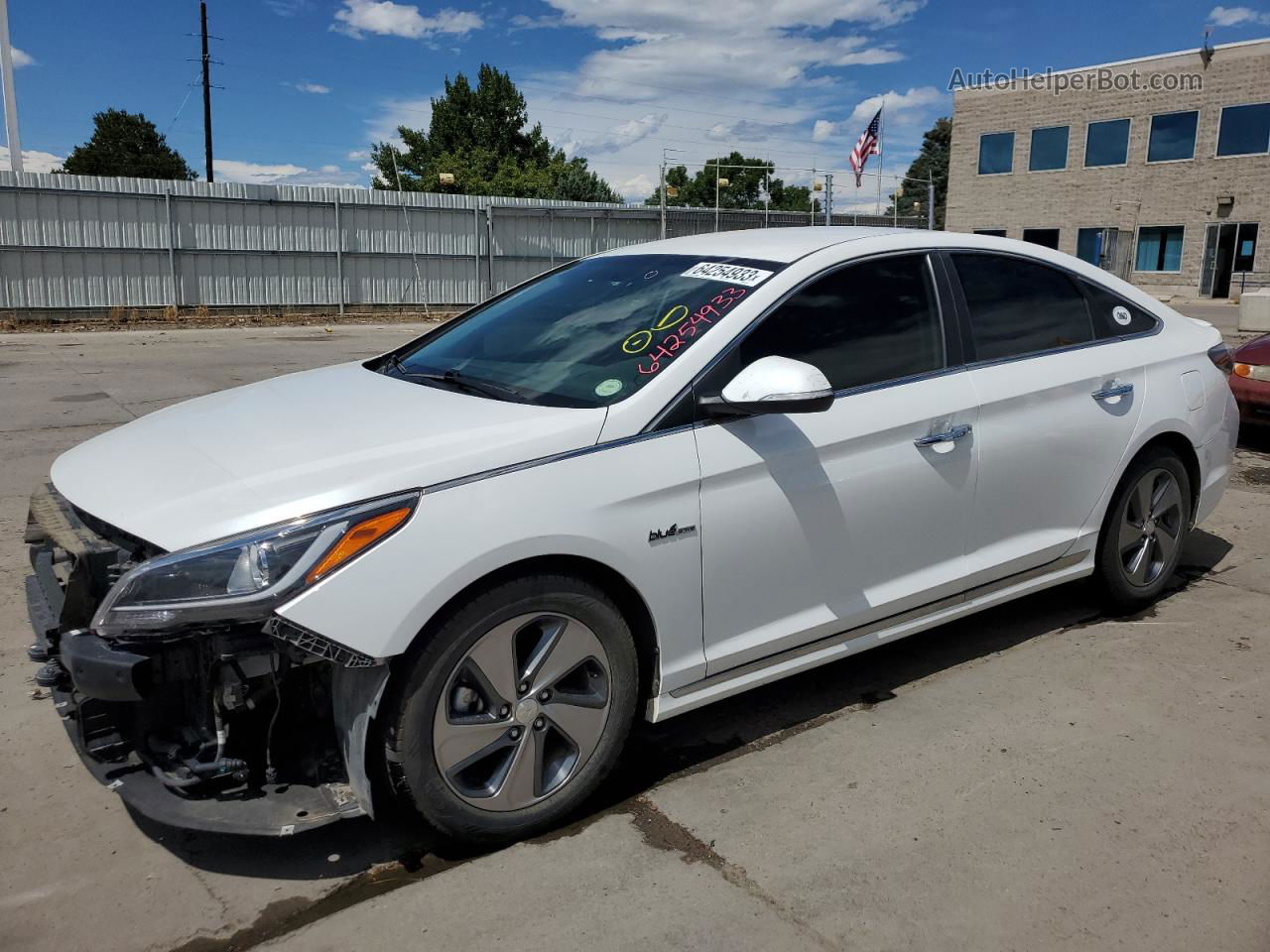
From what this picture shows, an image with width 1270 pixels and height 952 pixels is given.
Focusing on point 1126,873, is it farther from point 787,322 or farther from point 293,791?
point 293,791

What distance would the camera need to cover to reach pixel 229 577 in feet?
7.84

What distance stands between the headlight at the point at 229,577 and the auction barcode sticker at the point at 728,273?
5.22 ft

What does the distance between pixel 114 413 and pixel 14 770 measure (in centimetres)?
716

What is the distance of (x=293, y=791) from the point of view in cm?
260

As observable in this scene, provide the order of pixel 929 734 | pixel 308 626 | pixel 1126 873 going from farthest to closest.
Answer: pixel 929 734 < pixel 1126 873 < pixel 308 626

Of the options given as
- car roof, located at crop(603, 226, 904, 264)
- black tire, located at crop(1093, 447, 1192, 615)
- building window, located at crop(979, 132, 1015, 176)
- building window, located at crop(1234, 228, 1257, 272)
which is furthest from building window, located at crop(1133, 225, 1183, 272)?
car roof, located at crop(603, 226, 904, 264)

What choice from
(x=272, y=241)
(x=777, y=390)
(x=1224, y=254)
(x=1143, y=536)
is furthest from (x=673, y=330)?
(x=1224, y=254)

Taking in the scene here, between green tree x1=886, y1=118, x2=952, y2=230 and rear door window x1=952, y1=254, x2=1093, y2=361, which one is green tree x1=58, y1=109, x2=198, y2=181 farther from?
rear door window x1=952, y1=254, x2=1093, y2=361

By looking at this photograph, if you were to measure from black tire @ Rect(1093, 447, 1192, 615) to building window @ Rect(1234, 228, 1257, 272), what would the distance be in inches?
1452

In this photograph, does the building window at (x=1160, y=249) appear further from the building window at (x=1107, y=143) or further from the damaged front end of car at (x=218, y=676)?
the damaged front end of car at (x=218, y=676)

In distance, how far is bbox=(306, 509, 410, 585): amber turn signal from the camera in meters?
2.42

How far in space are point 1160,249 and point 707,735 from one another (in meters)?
40.3

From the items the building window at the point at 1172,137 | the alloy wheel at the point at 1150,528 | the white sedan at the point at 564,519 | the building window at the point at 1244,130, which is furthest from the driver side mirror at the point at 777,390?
the building window at the point at 1172,137

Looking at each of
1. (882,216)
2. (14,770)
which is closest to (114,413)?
(14,770)
